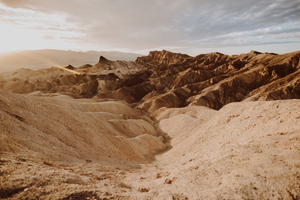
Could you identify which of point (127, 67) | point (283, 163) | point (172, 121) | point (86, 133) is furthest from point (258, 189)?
point (127, 67)

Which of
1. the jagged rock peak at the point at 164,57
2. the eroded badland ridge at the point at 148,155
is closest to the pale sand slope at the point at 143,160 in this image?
the eroded badland ridge at the point at 148,155

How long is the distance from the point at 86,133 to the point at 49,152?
4.64 metres

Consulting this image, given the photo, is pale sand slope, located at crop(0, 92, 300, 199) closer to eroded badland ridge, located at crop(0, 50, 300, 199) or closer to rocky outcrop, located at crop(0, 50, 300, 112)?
eroded badland ridge, located at crop(0, 50, 300, 199)

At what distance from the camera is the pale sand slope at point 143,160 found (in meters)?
4.71

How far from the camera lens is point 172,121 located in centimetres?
2447

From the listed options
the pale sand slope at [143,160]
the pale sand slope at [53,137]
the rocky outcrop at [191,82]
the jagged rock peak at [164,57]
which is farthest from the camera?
the jagged rock peak at [164,57]

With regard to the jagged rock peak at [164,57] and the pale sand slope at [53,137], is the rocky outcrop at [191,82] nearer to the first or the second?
the jagged rock peak at [164,57]

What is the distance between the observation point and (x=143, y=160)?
557 inches

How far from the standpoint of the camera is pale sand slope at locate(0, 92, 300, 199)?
15.4 ft

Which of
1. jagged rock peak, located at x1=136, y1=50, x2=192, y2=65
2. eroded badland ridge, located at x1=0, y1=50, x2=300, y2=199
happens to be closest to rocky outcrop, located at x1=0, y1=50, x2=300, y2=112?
jagged rock peak, located at x1=136, y1=50, x2=192, y2=65

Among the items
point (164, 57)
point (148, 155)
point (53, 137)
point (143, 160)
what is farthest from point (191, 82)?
point (53, 137)

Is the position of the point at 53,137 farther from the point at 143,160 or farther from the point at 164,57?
the point at 164,57

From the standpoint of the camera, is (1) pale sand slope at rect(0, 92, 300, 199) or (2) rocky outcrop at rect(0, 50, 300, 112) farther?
(2) rocky outcrop at rect(0, 50, 300, 112)

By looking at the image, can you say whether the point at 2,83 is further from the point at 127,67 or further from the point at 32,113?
the point at 32,113
